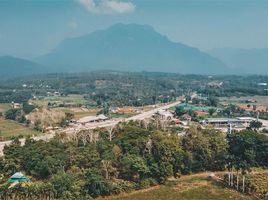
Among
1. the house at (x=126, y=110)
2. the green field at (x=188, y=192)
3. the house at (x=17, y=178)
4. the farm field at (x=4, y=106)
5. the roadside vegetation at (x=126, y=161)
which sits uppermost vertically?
the roadside vegetation at (x=126, y=161)

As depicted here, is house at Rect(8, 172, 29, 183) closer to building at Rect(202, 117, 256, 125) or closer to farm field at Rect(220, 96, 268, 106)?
building at Rect(202, 117, 256, 125)

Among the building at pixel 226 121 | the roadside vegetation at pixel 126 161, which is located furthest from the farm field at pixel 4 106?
the roadside vegetation at pixel 126 161

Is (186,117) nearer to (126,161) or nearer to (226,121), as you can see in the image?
(226,121)

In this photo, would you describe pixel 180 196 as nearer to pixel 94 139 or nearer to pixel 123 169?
pixel 123 169

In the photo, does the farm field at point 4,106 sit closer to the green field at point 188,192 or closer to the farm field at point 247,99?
the farm field at point 247,99

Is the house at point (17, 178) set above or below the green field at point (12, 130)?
above

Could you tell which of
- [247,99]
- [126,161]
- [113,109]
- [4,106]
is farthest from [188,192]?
[247,99]
